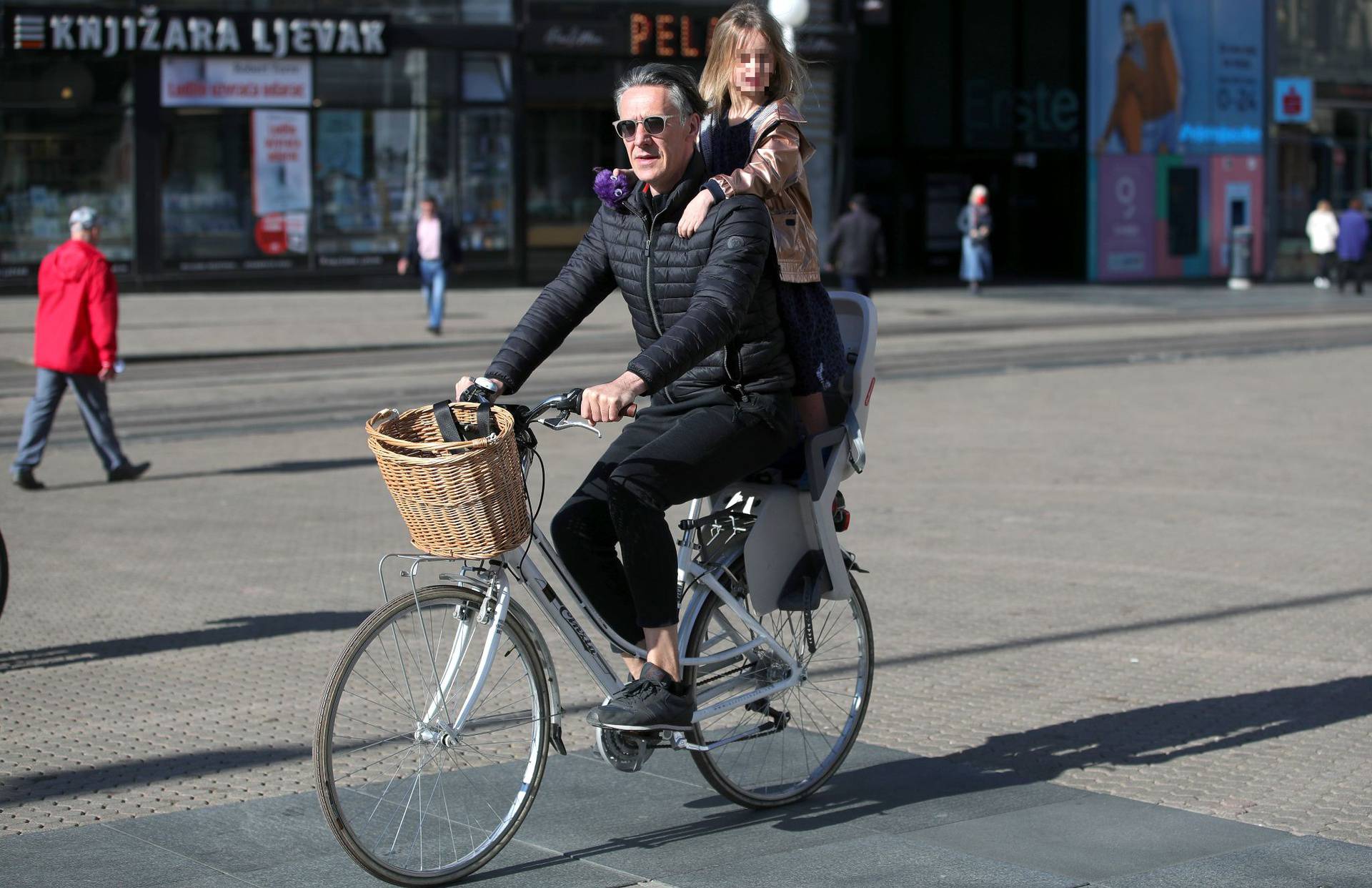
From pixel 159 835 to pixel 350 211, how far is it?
82.1 ft

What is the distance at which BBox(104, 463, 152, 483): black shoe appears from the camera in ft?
35.7

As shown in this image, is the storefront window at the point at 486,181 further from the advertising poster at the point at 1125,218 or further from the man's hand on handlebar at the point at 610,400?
the man's hand on handlebar at the point at 610,400

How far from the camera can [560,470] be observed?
434 inches

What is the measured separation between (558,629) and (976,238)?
28.4 metres

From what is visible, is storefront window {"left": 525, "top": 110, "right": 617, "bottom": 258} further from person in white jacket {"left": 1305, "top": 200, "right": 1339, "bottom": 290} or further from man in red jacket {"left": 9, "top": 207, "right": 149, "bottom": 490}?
man in red jacket {"left": 9, "top": 207, "right": 149, "bottom": 490}

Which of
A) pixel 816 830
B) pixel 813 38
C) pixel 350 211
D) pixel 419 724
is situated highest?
pixel 813 38

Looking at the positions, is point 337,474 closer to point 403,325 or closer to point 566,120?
point 403,325

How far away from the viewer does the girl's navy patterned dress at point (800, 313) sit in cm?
433

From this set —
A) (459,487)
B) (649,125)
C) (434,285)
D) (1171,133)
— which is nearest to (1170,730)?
(649,125)

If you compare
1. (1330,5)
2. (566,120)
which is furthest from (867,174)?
(1330,5)

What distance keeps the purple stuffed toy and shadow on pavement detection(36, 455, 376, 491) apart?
7289mm

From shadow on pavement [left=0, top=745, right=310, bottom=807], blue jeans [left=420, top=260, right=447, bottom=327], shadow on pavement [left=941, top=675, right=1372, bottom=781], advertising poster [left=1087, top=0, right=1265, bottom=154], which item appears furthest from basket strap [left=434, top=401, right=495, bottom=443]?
advertising poster [left=1087, top=0, right=1265, bottom=154]

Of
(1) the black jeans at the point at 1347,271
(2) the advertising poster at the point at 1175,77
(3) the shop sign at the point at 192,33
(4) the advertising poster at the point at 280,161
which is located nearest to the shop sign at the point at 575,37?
(3) the shop sign at the point at 192,33

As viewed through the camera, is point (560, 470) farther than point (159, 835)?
Yes
